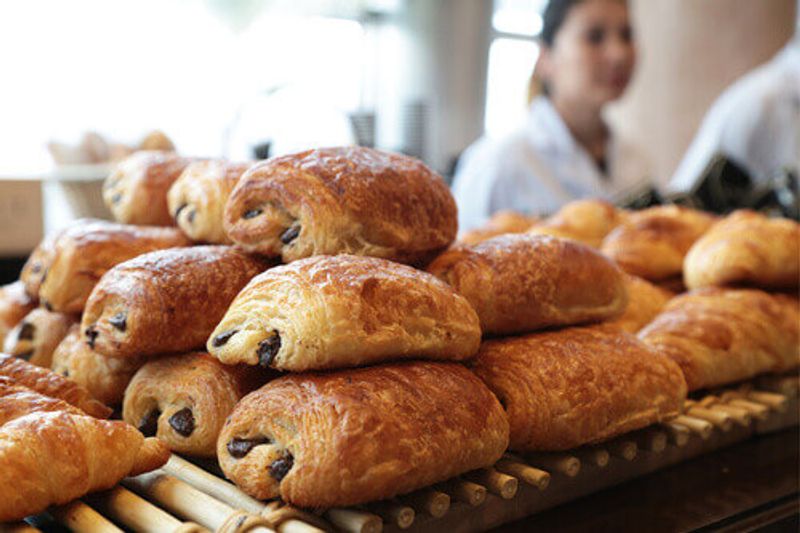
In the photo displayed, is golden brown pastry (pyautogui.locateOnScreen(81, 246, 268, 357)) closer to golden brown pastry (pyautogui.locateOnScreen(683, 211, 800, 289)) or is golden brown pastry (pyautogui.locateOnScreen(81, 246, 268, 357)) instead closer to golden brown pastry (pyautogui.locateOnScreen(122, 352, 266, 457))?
golden brown pastry (pyautogui.locateOnScreen(122, 352, 266, 457))

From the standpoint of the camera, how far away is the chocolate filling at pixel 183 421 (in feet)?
3.60

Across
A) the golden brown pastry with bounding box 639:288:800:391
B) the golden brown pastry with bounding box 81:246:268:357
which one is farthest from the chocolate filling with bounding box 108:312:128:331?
the golden brown pastry with bounding box 639:288:800:391

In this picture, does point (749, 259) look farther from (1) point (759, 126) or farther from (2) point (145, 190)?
(1) point (759, 126)

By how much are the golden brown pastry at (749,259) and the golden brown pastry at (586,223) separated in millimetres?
301

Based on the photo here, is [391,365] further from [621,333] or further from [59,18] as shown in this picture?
[59,18]

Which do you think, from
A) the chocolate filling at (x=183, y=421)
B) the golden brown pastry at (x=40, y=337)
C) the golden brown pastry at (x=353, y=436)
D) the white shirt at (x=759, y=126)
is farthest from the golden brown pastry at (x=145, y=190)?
the white shirt at (x=759, y=126)

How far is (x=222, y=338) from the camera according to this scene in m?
1.02

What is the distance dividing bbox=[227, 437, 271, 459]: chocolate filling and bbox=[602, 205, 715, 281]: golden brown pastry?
1.13 m

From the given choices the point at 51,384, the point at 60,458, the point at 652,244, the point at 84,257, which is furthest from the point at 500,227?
the point at 60,458

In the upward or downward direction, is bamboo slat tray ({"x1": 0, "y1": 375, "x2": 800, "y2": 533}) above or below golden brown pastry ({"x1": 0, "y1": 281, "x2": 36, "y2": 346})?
below

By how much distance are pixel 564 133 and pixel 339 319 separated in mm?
3290

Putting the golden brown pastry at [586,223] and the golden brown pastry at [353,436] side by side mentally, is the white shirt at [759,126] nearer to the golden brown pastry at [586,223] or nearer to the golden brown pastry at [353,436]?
the golden brown pastry at [586,223]

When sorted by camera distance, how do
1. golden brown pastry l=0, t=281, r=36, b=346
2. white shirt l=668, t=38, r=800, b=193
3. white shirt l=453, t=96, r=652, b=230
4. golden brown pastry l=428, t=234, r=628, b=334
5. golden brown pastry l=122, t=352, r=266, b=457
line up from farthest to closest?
1. white shirt l=668, t=38, r=800, b=193
2. white shirt l=453, t=96, r=652, b=230
3. golden brown pastry l=0, t=281, r=36, b=346
4. golden brown pastry l=428, t=234, r=628, b=334
5. golden brown pastry l=122, t=352, r=266, b=457

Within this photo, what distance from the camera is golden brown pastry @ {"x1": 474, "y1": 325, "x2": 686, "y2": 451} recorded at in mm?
1141
